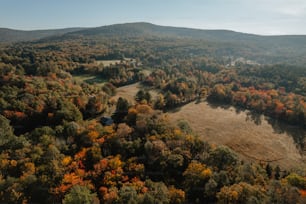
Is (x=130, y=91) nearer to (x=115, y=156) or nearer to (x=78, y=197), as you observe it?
(x=115, y=156)

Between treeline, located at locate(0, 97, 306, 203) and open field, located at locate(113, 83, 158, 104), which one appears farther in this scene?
open field, located at locate(113, 83, 158, 104)

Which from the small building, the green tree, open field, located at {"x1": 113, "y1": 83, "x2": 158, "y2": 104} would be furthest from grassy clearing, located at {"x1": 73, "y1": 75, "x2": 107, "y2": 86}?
the green tree

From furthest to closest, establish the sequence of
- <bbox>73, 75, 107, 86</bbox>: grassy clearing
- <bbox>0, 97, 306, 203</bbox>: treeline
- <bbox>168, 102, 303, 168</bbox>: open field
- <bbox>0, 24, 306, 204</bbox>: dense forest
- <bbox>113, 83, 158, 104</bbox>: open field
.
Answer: <bbox>73, 75, 107, 86</bbox>: grassy clearing
<bbox>113, 83, 158, 104</bbox>: open field
<bbox>168, 102, 303, 168</bbox>: open field
<bbox>0, 24, 306, 204</bbox>: dense forest
<bbox>0, 97, 306, 203</bbox>: treeline

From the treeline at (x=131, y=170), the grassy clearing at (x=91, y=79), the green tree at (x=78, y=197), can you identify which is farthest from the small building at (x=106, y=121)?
the grassy clearing at (x=91, y=79)

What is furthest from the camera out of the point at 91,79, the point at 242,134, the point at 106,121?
the point at 91,79

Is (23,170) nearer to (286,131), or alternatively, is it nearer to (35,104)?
(35,104)

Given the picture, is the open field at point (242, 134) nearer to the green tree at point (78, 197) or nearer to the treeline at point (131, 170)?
the treeline at point (131, 170)

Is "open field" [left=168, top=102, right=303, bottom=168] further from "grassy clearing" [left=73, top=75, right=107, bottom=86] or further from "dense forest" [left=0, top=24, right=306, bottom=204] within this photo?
"grassy clearing" [left=73, top=75, right=107, bottom=86]

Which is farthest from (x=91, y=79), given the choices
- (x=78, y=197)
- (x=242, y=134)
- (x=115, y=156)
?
(x=78, y=197)
